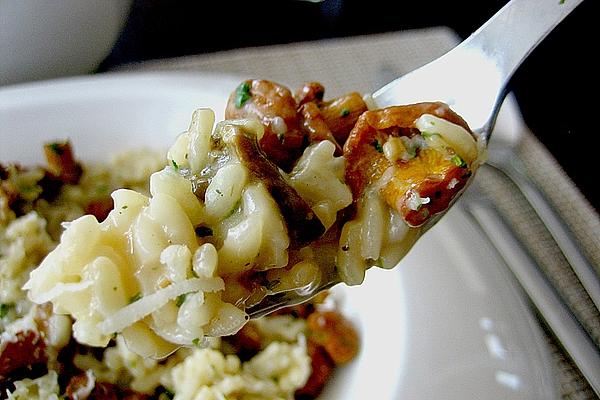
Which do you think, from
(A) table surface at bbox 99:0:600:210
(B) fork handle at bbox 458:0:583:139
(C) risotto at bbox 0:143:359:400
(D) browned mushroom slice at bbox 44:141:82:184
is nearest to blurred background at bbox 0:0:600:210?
(A) table surface at bbox 99:0:600:210

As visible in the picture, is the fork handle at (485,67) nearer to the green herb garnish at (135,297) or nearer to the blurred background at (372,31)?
the green herb garnish at (135,297)

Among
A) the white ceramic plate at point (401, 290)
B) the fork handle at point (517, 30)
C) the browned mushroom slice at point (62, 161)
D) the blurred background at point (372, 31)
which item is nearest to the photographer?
the fork handle at point (517, 30)

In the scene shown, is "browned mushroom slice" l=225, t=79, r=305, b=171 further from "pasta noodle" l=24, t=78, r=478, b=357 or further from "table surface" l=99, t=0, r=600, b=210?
"table surface" l=99, t=0, r=600, b=210

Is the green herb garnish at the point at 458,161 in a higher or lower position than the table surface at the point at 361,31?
higher

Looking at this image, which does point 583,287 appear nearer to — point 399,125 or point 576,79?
point 399,125

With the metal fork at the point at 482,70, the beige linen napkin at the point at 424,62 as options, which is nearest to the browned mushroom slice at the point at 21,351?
the metal fork at the point at 482,70

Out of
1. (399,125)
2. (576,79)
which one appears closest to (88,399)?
(399,125)
